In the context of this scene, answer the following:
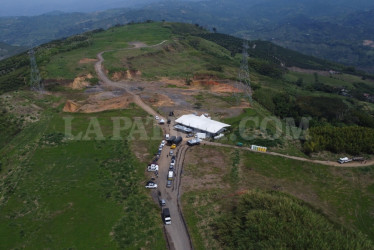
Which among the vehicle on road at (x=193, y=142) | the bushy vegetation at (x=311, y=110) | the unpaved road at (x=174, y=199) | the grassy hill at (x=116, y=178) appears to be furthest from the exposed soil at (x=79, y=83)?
the bushy vegetation at (x=311, y=110)

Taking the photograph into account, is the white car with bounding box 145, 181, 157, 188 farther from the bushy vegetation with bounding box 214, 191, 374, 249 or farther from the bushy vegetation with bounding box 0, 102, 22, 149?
the bushy vegetation with bounding box 0, 102, 22, 149

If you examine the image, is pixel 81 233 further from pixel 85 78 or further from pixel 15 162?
pixel 85 78

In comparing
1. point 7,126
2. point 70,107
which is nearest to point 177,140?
point 70,107

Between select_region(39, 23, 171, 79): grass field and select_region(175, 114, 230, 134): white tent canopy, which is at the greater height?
select_region(39, 23, 171, 79): grass field

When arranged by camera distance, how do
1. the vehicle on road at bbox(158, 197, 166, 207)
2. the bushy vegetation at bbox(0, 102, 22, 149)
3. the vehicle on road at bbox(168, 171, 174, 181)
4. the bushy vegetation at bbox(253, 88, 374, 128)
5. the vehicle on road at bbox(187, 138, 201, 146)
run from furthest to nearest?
the bushy vegetation at bbox(253, 88, 374, 128) → the bushy vegetation at bbox(0, 102, 22, 149) → the vehicle on road at bbox(187, 138, 201, 146) → the vehicle on road at bbox(168, 171, 174, 181) → the vehicle on road at bbox(158, 197, 166, 207)

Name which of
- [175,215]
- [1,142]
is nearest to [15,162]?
[1,142]

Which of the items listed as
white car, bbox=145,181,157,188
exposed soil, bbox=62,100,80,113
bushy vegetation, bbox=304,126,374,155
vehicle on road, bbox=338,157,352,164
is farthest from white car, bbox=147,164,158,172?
vehicle on road, bbox=338,157,352,164
